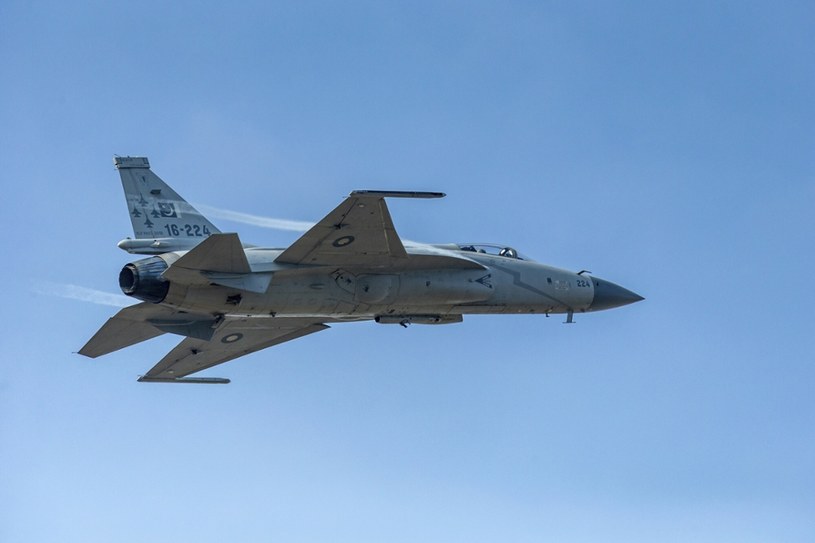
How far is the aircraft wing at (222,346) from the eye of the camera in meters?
34.5

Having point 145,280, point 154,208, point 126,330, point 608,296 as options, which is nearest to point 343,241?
point 145,280

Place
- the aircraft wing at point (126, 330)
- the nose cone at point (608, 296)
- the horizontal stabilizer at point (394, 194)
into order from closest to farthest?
the horizontal stabilizer at point (394, 194) < the aircraft wing at point (126, 330) < the nose cone at point (608, 296)

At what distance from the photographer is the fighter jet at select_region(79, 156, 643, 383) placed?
2858cm

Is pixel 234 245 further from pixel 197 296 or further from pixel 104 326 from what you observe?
pixel 104 326

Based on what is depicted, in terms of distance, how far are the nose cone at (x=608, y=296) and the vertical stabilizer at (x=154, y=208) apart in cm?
922

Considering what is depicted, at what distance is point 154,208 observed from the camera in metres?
32.0

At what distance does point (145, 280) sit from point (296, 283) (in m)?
3.25

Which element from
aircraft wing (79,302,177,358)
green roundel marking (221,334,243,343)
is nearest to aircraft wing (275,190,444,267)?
aircraft wing (79,302,177,358)

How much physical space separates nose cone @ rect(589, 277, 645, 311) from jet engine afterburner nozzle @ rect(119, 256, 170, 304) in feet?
35.8

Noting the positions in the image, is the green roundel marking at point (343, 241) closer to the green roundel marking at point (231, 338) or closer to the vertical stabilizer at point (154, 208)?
the vertical stabilizer at point (154, 208)

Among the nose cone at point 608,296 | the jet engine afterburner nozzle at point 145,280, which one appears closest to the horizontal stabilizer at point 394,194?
the jet engine afterburner nozzle at point 145,280

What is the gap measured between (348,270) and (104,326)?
5.83 metres

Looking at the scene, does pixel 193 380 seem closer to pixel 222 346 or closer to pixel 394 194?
pixel 222 346

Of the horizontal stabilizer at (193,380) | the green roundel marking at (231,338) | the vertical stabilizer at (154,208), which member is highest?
the vertical stabilizer at (154,208)
